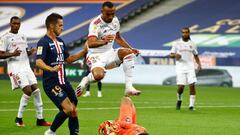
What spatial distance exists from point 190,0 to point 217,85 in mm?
10492

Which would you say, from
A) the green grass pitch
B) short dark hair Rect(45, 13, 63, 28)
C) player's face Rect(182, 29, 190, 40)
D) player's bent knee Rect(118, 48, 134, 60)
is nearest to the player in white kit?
the green grass pitch

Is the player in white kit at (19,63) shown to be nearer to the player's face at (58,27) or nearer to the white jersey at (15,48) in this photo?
the white jersey at (15,48)

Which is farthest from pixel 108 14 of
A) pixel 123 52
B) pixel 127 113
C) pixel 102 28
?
pixel 127 113

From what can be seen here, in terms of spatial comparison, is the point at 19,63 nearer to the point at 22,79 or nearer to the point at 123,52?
the point at 22,79

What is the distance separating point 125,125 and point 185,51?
37.6ft

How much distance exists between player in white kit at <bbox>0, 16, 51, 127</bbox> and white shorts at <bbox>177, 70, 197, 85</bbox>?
675 cm

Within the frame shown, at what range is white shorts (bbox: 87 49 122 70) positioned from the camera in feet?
51.5

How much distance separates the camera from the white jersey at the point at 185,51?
2309cm

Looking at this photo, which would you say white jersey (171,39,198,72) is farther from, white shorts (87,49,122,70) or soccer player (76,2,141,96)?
white shorts (87,49,122,70)

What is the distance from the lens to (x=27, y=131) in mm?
15688

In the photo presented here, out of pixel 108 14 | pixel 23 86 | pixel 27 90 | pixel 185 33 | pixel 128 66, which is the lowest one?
pixel 27 90

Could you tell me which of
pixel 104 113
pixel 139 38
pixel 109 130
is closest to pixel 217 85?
pixel 139 38

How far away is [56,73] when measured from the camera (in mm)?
12883

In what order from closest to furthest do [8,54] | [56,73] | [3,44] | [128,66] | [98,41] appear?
[56,73]
[98,41]
[128,66]
[8,54]
[3,44]
